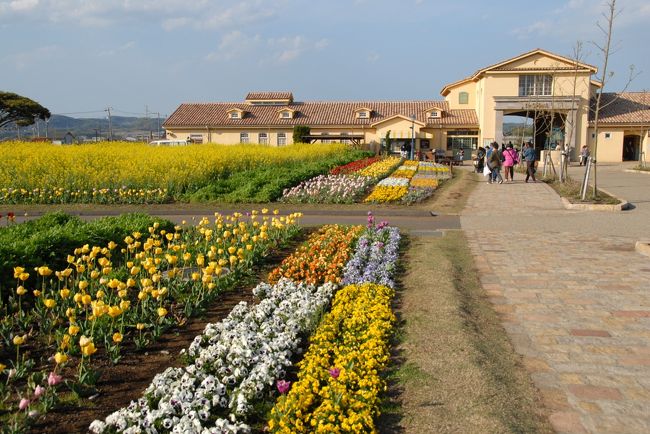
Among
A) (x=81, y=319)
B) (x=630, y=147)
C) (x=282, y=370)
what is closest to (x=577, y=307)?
(x=282, y=370)

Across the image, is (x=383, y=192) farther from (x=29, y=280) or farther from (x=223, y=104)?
(x=223, y=104)

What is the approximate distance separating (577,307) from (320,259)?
3031 millimetres

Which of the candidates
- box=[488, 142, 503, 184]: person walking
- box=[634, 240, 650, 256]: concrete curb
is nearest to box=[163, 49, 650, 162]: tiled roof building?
box=[488, 142, 503, 184]: person walking

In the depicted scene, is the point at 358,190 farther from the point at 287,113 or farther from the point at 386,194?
the point at 287,113

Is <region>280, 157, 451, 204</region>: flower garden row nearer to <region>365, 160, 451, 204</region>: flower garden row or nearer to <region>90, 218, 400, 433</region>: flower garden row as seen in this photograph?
<region>365, 160, 451, 204</region>: flower garden row

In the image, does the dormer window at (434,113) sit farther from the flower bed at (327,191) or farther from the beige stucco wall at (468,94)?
the flower bed at (327,191)

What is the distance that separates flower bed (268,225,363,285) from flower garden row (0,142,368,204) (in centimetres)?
733

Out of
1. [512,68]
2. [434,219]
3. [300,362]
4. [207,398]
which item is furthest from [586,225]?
[512,68]

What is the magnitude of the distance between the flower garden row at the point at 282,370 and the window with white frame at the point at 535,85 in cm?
4548

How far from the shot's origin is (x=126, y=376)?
4.50 metres

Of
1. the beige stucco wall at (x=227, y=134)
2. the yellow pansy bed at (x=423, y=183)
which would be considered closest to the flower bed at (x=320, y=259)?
the yellow pansy bed at (x=423, y=183)

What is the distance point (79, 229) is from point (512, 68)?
45899 mm

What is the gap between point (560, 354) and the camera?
5.21 metres

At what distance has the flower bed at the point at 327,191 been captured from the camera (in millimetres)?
16938
